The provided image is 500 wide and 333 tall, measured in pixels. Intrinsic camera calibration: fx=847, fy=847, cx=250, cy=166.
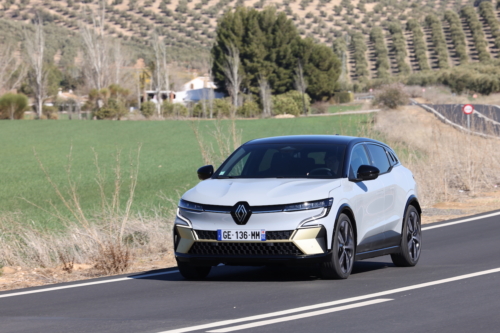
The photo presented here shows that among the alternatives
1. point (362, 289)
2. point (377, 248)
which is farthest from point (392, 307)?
point (377, 248)

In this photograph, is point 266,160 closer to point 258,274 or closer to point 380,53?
point 258,274

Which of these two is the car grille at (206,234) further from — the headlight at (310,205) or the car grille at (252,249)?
the headlight at (310,205)

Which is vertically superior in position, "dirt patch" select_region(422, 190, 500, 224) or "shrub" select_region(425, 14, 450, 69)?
"shrub" select_region(425, 14, 450, 69)

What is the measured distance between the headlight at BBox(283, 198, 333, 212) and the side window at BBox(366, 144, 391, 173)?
188 cm

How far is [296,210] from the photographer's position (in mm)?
8789

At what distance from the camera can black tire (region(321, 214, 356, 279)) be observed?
355 inches

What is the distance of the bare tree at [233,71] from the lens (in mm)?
87312

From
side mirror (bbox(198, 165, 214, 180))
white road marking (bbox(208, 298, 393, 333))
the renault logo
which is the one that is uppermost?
side mirror (bbox(198, 165, 214, 180))

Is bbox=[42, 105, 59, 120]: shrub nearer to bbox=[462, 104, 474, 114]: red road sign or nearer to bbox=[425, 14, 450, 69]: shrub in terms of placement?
bbox=[462, 104, 474, 114]: red road sign

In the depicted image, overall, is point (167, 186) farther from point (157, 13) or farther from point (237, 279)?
point (157, 13)

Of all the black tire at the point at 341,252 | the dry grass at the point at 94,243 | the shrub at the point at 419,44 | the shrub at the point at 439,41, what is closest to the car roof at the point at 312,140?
the black tire at the point at 341,252

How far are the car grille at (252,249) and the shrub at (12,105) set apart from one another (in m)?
63.1

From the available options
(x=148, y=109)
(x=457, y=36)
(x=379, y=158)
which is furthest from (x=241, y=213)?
(x=457, y=36)

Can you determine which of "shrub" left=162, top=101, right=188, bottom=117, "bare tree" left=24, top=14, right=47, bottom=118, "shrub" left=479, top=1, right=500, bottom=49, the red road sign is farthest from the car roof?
"shrub" left=479, top=1, right=500, bottom=49
